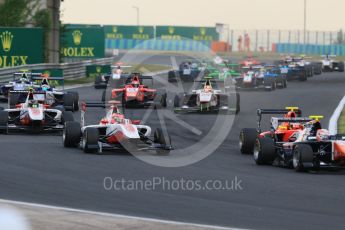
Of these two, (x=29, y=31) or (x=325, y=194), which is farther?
(x=29, y=31)

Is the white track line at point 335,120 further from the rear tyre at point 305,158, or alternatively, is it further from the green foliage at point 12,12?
the green foliage at point 12,12

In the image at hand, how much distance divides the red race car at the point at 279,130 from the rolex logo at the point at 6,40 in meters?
27.6

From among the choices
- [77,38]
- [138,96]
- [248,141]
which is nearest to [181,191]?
[248,141]

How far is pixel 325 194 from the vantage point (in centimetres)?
1370

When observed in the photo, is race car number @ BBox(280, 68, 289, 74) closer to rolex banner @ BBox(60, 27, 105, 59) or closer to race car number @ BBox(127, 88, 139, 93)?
rolex banner @ BBox(60, 27, 105, 59)

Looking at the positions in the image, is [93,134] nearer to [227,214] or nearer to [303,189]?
[303,189]

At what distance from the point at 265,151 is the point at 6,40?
3000 centimetres

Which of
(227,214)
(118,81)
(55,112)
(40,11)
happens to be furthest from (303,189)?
(40,11)

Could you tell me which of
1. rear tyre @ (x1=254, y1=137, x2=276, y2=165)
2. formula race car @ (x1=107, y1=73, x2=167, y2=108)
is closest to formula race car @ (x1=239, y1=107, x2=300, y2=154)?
rear tyre @ (x1=254, y1=137, x2=276, y2=165)

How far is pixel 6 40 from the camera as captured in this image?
45781 mm

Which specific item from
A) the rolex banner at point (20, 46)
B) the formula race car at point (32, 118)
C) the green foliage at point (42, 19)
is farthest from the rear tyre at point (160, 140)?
the green foliage at point (42, 19)

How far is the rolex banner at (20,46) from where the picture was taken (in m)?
45.7

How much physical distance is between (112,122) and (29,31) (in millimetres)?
28775

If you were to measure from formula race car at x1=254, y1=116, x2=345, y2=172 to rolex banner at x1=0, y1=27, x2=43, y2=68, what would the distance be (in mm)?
29260
